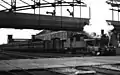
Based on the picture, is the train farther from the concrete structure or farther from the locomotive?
the concrete structure

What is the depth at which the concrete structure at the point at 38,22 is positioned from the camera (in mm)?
25344

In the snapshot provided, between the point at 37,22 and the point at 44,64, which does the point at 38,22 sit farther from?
the point at 44,64

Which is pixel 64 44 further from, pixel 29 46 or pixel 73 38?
pixel 29 46

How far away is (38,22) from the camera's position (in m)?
27.6

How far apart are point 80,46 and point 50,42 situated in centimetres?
1258

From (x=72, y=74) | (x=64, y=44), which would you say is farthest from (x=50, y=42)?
(x=72, y=74)

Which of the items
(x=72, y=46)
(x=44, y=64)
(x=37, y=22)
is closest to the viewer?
(x=44, y=64)

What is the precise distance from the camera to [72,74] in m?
9.09

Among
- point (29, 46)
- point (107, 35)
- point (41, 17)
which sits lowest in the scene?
point (29, 46)

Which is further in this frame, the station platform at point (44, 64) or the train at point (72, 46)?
the train at point (72, 46)

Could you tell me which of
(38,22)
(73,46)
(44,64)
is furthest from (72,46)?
(44,64)

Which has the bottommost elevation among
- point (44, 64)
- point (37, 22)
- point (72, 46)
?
point (72, 46)

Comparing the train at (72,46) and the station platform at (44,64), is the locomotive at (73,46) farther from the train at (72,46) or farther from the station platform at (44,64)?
the station platform at (44,64)

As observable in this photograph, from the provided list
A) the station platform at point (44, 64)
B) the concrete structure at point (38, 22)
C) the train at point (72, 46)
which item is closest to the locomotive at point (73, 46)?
the train at point (72, 46)
